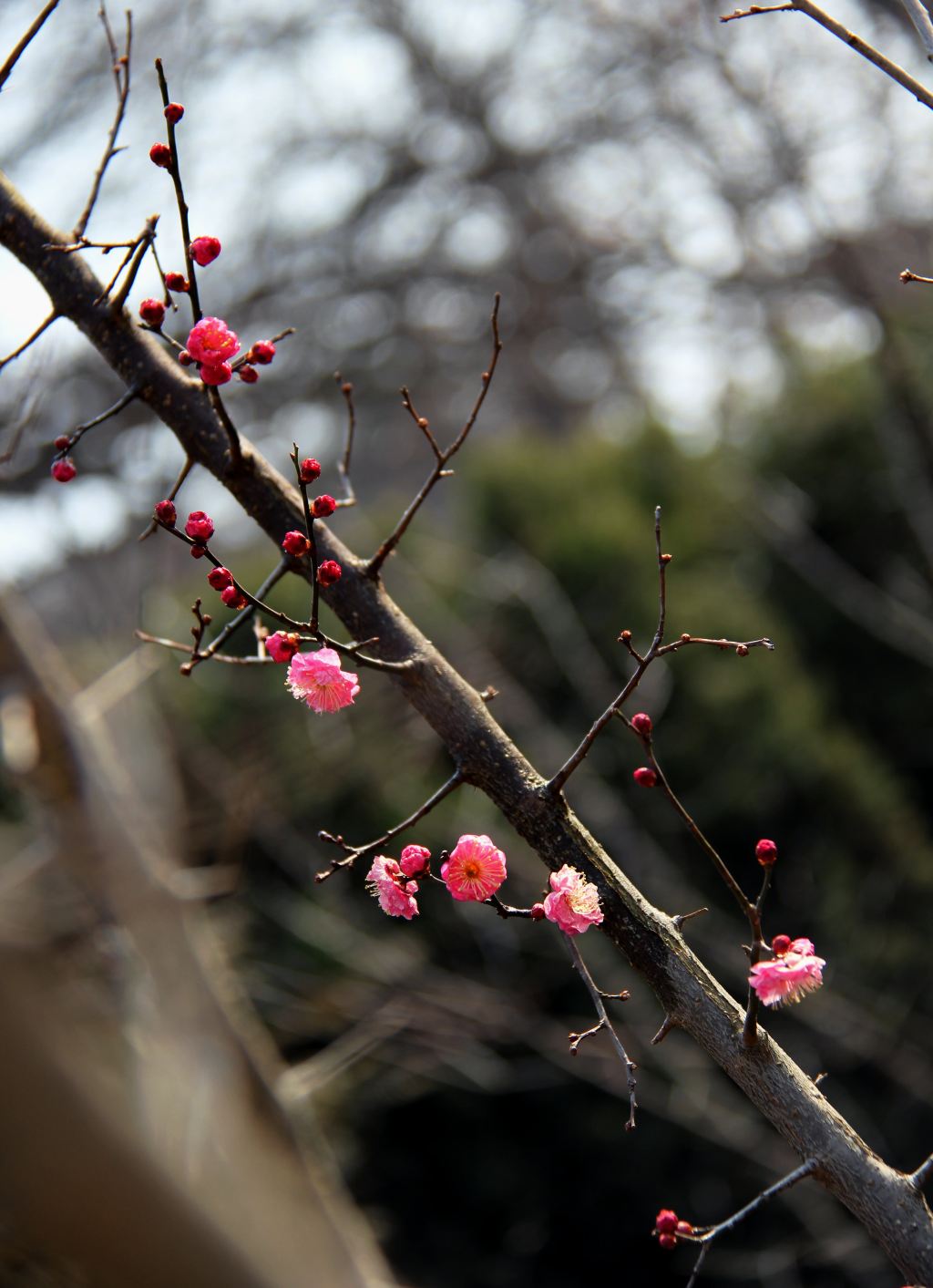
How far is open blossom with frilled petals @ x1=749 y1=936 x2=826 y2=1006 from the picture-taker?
1084 mm

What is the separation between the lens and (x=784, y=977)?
3.58ft

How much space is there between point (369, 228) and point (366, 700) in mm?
5030

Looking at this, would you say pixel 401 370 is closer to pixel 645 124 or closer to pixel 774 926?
pixel 645 124

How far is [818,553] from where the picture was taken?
5504mm

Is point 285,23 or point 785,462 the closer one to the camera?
point 785,462

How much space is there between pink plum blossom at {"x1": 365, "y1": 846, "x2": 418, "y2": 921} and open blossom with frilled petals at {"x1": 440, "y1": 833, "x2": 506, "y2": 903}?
0.04 meters

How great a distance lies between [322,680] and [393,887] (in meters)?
0.24

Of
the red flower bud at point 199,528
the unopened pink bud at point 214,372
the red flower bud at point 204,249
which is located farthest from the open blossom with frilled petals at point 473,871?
the red flower bud at point 204,249

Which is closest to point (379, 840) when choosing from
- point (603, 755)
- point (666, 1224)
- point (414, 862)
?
point (414, 862)

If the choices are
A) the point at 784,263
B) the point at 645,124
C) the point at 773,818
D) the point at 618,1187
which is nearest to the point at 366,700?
the point at 773,818

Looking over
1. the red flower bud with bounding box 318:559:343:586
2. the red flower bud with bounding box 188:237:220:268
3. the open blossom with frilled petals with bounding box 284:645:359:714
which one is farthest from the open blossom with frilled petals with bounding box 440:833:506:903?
the red flower bud with bounding box 188:237:220:268

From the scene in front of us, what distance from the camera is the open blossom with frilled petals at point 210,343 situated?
3.81 ft

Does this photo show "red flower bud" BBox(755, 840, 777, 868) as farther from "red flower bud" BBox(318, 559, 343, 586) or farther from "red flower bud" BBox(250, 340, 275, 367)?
"red flower bud" BBox(250, 340, 275, 367)

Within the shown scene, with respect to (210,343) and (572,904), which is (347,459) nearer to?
(210,343)
